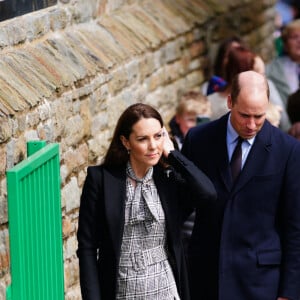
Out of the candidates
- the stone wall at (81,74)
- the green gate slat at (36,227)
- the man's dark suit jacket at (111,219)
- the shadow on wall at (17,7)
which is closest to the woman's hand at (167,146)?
the man's dark suit jacket at (111,219)

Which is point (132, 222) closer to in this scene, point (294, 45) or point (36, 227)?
point (36, 227)

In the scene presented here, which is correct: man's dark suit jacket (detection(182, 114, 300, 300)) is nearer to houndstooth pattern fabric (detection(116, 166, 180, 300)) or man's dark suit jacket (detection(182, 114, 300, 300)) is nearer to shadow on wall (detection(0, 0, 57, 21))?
houndstooth pattern fabric (detection(116, 166, 180, 300))

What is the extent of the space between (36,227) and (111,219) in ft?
1.19

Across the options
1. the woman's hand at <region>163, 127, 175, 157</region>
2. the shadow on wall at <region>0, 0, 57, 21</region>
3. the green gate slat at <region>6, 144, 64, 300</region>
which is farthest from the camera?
the shadow on wall at <region>0, 0, 57, 21</region>

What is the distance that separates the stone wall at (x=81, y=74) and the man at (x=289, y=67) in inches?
29.1

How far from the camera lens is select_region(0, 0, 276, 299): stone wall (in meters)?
6.26

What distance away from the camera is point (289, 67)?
10.5m

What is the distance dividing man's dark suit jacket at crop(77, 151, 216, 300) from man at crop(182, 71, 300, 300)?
339mm

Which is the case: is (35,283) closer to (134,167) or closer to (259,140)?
(134,167)

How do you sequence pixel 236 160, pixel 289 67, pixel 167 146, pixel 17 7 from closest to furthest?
pixel 167 146 → pixel 236 160 → pixel 17 7 → pixel 289 67

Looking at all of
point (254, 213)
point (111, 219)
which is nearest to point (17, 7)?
point (111, 219)

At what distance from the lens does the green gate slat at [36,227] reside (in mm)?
5195

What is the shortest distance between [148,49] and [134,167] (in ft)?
11.1

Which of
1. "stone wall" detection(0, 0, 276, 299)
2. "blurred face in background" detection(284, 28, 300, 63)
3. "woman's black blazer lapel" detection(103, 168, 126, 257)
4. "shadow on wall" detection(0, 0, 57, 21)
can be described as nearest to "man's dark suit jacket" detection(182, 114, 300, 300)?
"woman's black blazer lapel" detection(103, 168, 126, 257)
